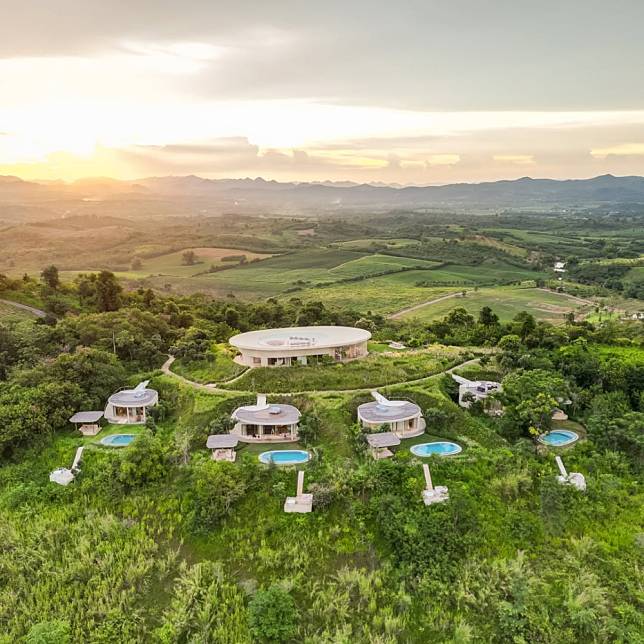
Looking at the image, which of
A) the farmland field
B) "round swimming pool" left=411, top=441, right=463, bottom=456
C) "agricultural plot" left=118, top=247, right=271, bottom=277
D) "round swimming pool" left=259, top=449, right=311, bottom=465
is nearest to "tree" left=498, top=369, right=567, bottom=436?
"round swimming pool" left=411, top=441, right=463, bottom=456

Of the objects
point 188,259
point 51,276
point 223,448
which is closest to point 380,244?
point 188,259

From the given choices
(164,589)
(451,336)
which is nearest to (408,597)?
(164,589)

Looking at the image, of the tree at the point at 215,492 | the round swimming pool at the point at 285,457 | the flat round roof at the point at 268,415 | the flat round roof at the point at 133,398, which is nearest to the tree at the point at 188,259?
the flat round roof at the point at 133,398

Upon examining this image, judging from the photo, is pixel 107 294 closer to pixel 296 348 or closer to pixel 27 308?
pixel 27 308

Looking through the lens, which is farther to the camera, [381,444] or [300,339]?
[300,339]

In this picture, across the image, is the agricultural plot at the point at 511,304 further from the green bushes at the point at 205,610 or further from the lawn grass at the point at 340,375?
the green bushes at the point at 205,610

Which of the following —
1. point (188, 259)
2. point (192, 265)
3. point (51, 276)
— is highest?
point (51, 276)
